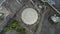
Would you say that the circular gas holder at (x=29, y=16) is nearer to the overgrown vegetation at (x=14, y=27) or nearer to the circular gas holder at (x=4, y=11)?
the overgrown vegetation at (x=14, y=27)

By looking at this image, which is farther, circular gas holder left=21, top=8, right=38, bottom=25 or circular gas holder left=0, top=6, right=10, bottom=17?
circular gas holder left=0, top=6, right=10, bottom=17

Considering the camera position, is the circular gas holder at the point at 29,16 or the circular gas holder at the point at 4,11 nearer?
the circular gas holder at the point at 29,16

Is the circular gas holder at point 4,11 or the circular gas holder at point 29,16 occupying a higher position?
the circular gas holder at point 4,11

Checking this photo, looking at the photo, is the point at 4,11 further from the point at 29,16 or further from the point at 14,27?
the point at 29,16

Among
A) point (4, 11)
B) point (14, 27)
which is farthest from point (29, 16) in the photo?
point (4, 11)

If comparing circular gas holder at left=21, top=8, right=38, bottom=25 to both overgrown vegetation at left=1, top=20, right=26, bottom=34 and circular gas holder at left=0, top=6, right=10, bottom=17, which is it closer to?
overgrown vegetation at left=1, top=20, right=26, bottom=34

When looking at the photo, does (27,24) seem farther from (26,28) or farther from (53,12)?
(53,12)

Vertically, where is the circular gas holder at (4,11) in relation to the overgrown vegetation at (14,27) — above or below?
above

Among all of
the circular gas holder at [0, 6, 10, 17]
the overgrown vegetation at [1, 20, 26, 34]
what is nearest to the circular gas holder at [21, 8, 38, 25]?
the overgrown vegetation at [1, 20, 26, 34]

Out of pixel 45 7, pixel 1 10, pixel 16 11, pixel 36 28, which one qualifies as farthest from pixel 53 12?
pixel 1 10

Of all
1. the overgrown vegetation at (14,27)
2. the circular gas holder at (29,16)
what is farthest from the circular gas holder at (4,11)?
the circular gas holder at (29,16)
